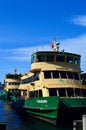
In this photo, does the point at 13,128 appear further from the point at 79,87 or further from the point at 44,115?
the point at 79,87

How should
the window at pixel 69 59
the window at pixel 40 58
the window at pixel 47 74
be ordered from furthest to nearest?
the window at pixel 69 59 → the window at pixel 40 58 → the window at pixel 47 74

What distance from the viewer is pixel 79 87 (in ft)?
89.0

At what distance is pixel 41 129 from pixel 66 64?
6.91m

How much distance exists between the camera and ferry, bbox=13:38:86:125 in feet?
79.5

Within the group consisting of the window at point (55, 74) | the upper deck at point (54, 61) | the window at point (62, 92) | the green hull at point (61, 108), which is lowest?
the green hull at point (61, 108)

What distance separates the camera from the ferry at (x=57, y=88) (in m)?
24.2

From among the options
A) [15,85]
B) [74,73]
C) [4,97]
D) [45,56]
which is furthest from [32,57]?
[4,97]

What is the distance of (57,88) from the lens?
26.2 m

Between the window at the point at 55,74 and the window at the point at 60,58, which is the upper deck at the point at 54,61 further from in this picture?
the window at the point at 55,74

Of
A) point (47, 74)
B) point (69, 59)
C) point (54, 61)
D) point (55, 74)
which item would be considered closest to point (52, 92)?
point (55, 74)

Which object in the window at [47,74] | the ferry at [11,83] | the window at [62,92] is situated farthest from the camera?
the ferry at [11,83]

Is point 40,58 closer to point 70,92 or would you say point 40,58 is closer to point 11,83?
point 70,92

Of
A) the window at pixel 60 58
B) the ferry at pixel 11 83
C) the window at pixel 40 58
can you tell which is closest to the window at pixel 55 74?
the window at pixel 60 58

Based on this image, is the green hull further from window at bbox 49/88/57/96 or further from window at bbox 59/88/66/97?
window at bbox 59/88/66/97
